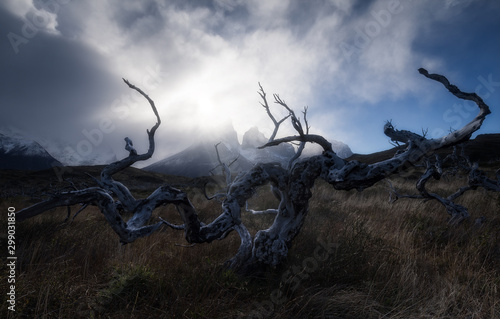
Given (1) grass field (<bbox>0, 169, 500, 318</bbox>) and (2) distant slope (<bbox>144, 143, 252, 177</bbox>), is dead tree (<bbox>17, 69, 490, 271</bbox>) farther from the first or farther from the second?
(2) distant slope (<bbox>144, 143, 252, 177</bbox>)

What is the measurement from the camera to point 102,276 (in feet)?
9.75

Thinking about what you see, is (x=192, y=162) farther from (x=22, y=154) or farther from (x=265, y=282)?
(x=265, y=282)

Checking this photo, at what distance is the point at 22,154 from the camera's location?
422ft

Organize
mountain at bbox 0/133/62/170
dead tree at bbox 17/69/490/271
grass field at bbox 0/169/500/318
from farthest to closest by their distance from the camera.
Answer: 1. mountain at bbox 0/133/62/170
2. dead tree at bbox 17/69/490/271
3. grass field at bbox 0/169/500/318

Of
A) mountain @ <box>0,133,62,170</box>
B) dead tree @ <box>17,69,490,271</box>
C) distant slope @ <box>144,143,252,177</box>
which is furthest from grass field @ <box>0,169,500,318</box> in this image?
mountain @ <box>0,133,62,170</box>

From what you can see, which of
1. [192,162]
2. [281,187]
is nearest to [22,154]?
[192,162]

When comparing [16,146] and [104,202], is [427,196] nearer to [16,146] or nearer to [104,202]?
[104,202]

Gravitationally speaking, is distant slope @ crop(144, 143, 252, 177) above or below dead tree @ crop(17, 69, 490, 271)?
above

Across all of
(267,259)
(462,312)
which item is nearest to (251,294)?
(267,259)

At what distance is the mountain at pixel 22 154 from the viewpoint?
11753cm

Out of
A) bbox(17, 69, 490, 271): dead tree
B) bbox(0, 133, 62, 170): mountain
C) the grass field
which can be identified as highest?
bbox(0, 133, 62, 170): mountain

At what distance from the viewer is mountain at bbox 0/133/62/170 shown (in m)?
118

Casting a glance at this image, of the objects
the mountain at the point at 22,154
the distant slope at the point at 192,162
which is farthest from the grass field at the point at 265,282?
the mountain at the point at 22,154

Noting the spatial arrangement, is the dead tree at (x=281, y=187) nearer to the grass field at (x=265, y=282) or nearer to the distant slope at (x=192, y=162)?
the grass field at (x=265, y=282)
